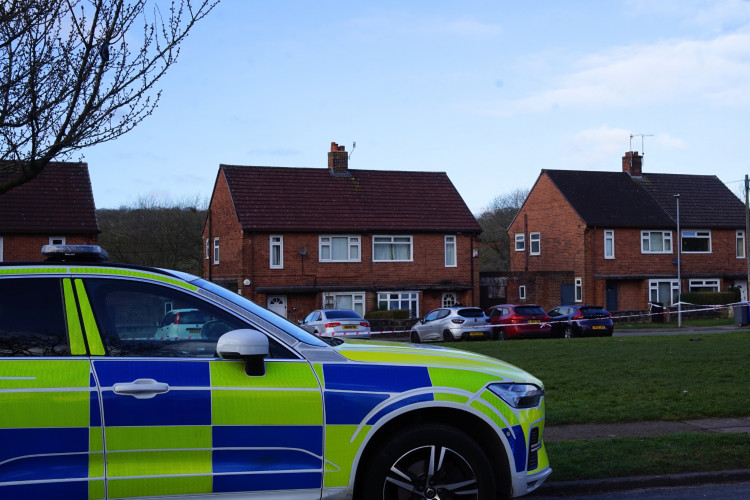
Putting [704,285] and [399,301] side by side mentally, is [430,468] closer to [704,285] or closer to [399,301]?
[399,301]

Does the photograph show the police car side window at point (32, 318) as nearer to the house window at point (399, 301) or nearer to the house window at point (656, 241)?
the house window at point (399, 301)

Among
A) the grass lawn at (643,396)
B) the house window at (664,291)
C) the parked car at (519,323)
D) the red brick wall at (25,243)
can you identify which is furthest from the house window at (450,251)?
the grass lawn at (643,396)

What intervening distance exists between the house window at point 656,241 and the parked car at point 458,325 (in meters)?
18.7

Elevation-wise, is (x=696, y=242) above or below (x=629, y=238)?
below

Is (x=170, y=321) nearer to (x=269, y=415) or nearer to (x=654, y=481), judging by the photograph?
(x=269, y=415)

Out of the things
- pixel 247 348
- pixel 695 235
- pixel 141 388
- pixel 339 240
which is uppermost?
pixel 695 235

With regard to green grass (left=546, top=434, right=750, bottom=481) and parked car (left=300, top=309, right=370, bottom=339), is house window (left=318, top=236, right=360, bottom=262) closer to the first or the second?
parked car (left=300, top=309, right=370, bottom=339)

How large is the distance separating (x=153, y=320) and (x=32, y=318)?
0.66 m

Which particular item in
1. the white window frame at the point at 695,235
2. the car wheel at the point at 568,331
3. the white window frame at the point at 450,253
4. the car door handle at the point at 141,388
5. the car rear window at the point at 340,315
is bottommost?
the car wheel at the point at 568,331

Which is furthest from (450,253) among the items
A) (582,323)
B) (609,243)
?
(582,323)

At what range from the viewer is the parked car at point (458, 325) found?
2856 centimetres

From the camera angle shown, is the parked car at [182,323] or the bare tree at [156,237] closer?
the parked car at [182,323]

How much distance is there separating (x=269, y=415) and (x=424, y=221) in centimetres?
3612

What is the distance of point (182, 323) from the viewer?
462 centimetres
